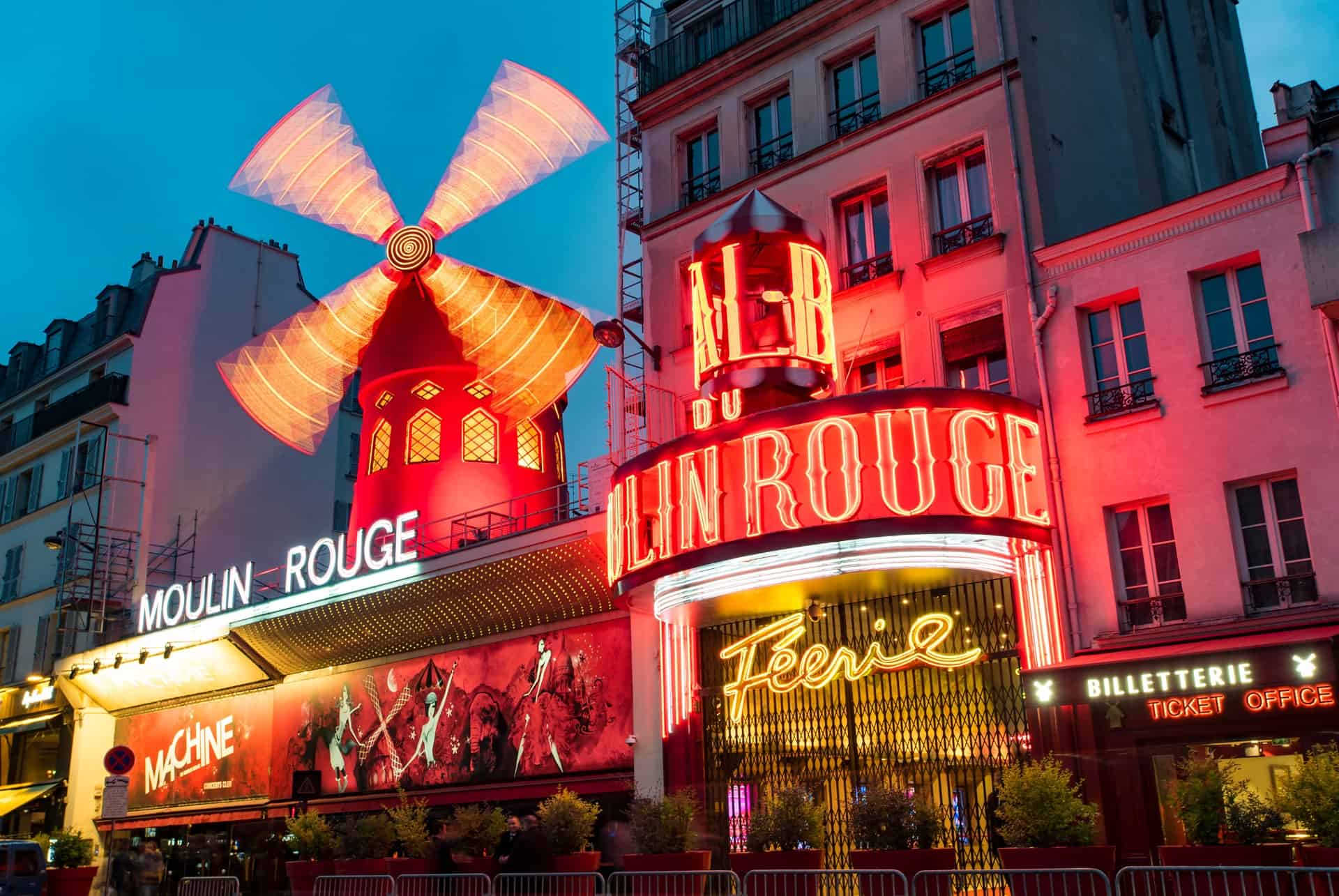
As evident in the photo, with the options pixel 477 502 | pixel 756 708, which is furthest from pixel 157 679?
pixel 756 708

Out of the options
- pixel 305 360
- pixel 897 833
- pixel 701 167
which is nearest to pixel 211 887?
pixel 305 360

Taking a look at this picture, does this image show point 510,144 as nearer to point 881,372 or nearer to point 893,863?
point 881,372

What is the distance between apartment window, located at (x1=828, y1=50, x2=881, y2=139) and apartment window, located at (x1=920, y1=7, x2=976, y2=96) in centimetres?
61

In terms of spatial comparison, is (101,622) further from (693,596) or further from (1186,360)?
(1186,360)

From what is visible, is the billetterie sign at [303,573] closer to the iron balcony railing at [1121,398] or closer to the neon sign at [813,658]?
the neon sign at [813,658]

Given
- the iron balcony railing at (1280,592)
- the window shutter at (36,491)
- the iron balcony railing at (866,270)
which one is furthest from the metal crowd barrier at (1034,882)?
the window shutter at (36,491)

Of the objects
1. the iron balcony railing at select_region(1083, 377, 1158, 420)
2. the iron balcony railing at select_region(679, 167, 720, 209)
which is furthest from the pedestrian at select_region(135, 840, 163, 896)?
the iron balcony railing at select_region(1083, 377, 1158, 420)

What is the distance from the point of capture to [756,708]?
42.8ft

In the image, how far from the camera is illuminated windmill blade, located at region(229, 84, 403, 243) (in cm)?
2002

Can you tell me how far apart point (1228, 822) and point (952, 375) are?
5.64 metres

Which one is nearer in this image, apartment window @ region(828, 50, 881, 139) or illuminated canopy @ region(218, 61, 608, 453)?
apartment window @ region(828, 50, 881, 139)

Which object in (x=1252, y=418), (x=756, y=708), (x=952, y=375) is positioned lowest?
(x=756, y=708)

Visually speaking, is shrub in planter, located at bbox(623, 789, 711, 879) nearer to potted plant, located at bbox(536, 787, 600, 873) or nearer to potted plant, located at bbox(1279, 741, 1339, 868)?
potted plant, located at bbox(536, 787, 600, 873)

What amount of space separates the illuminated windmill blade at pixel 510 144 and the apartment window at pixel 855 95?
568 cm
